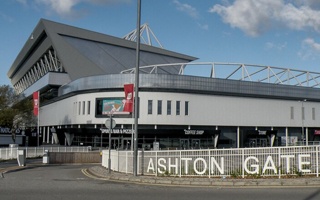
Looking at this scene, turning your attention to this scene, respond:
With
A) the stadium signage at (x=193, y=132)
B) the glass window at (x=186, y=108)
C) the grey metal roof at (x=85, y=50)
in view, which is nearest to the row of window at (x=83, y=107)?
the glass window at (x=186, y=108)

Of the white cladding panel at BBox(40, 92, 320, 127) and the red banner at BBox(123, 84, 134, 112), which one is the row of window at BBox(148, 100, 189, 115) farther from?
the red banner at BBox(123, 84, 134, 112)

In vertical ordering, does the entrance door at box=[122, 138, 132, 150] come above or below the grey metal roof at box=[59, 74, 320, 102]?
below

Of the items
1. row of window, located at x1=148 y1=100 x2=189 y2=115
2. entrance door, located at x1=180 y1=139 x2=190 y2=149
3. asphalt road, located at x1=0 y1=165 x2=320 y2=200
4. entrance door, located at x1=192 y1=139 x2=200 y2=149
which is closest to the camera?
asphalt road, located at x1=0 y1=165 x2=320 y2=200

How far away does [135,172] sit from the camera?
17984 millimetres

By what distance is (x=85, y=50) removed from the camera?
270 ft

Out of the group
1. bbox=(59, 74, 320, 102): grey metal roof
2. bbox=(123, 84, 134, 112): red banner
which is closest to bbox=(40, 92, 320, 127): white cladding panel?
bbox=(59, 74, 320, 102): grey metal roof

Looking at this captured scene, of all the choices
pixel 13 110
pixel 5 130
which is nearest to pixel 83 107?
pixel 13 110

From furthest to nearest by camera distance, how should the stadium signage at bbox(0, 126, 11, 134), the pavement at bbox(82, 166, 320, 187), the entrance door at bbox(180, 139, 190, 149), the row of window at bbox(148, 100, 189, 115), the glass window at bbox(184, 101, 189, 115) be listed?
the glass window at bbox(184, 101, 189, 115) < the entrance door at bbox(180, 139, 190, 149) < the row of window at bbox(148, 100, 189, 115) < the stadium signage at bbox(0, 126, 11, 134) < the pavement at bbox(82, 166, 320, 187)

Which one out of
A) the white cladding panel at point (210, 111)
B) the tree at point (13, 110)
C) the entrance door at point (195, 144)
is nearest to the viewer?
the tree at point (13, 110)

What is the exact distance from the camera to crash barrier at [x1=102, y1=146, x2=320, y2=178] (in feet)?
50.8

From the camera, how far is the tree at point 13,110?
53.3 m

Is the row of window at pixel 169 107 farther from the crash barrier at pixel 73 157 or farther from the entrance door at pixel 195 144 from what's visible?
the crash barrier at pixel 73 157

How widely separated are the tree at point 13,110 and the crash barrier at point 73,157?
21.9 m

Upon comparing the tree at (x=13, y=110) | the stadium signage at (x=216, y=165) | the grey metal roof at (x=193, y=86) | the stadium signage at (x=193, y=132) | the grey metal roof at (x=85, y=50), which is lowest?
the stadium signage at (x=216, y=165)
